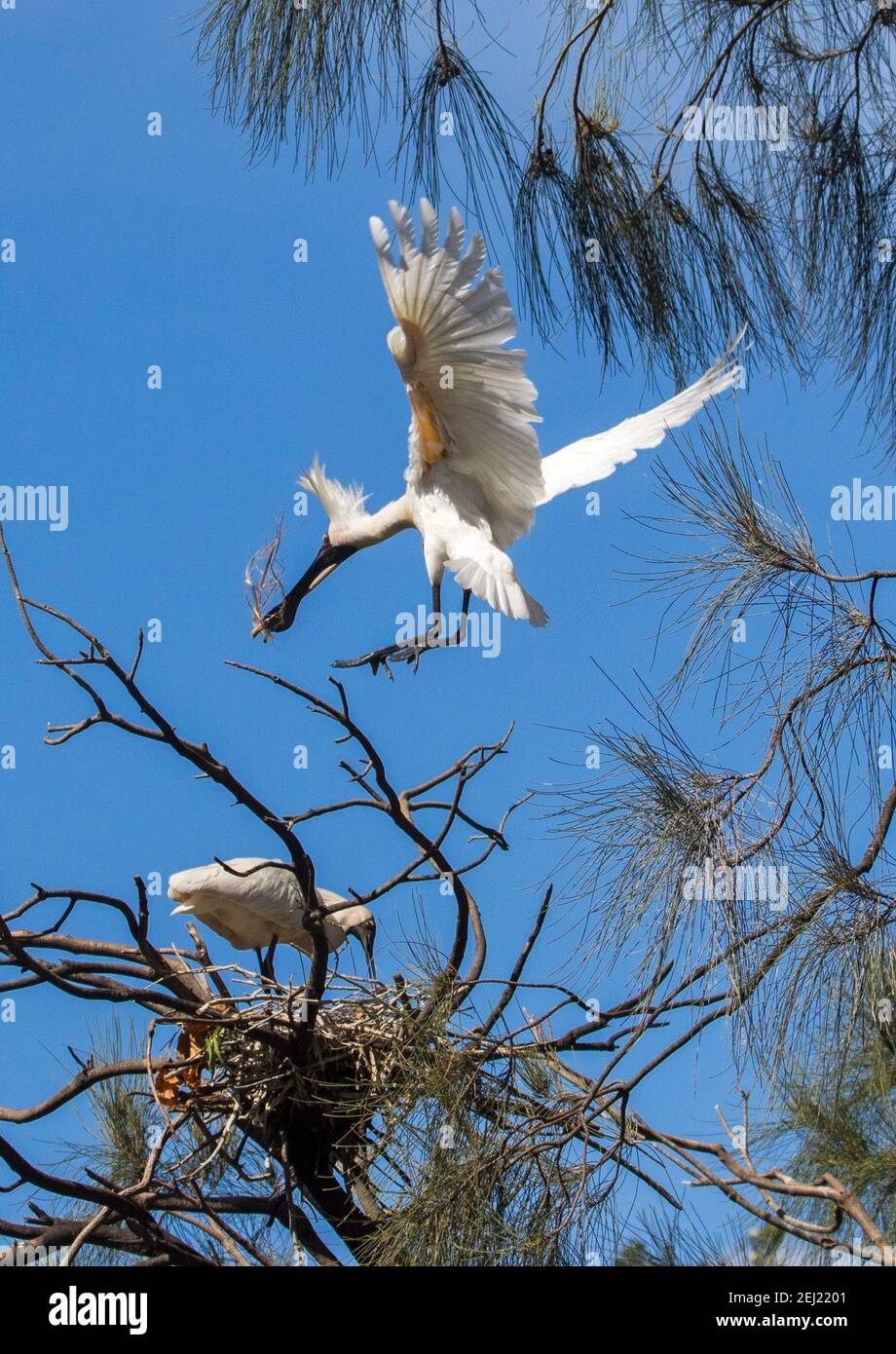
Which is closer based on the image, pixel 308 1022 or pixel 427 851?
pixel 427 851

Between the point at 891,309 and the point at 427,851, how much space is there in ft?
4.88

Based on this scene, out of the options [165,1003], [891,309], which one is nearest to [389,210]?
[891,309]

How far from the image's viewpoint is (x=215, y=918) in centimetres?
450

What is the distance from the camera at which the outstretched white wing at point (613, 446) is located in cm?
461

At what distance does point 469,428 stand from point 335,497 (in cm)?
115

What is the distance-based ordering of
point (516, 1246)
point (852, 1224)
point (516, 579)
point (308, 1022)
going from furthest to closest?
1. point (516, 579)
2. point (308, 1022)
3. point (852, 1224)
4. point (516, 1246)

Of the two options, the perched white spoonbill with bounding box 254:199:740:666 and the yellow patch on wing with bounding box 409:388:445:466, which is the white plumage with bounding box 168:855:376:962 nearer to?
the perched white spoonbill with bounding box 254:199:740:666

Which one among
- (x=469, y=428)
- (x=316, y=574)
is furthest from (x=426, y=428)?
(x=316, y=574)

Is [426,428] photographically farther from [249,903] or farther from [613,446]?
[249,903]

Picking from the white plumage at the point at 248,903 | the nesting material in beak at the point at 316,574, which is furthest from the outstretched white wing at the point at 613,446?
the white plumage at the point at 248,903

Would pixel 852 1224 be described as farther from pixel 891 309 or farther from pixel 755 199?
pixel 755 199

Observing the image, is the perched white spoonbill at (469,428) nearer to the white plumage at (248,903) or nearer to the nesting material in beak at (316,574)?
the nesting material in beak at (316,574)

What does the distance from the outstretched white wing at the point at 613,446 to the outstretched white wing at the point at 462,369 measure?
15 centimetres

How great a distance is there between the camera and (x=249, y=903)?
14.2ft
